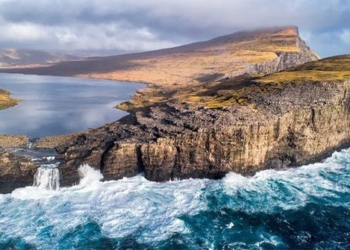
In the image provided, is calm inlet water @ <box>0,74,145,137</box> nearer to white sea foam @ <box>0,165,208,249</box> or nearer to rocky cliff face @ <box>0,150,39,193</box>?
rocky cliff face @ <box>0,150,39,193</box>

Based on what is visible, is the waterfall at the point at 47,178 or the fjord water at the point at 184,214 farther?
the waterfall at the point at 47,178

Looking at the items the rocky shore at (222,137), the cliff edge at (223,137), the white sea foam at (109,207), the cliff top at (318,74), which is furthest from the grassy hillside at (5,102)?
the cliff top at (318,74)

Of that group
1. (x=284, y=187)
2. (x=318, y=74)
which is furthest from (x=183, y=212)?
(x=318, y=74)

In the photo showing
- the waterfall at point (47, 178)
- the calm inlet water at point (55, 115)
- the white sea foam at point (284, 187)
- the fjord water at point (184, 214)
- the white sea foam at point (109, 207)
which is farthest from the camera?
the calm inlet water at point (55, 115)

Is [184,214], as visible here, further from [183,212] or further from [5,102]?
[5,102]

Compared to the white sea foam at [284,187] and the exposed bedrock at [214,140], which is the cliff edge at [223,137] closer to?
the exposed bedrock at [214,140]

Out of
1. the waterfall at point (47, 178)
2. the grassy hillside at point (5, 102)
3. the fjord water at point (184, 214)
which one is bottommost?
the fjord water at point (184, 214)
